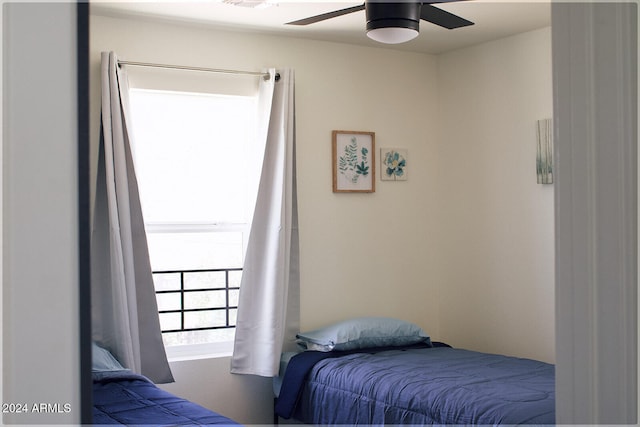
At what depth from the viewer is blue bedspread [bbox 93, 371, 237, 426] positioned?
295 cm

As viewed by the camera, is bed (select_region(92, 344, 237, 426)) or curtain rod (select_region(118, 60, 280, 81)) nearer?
bed (select_region(92, 344, 237, 426))

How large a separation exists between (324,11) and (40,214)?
3.40 metres

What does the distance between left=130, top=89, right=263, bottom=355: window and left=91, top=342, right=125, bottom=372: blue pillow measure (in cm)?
54

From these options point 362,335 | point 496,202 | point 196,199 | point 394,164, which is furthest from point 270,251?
point 496,202

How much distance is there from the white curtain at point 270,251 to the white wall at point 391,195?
0.17 meters

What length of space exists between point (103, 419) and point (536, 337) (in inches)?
104

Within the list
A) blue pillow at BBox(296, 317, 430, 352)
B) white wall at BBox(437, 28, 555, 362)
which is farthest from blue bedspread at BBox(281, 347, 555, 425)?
white wall at BBox(437, 28, 555, 362)

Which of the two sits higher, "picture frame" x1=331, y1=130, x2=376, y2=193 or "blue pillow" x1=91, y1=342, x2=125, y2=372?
"picture frame" x1=331, y1=130, x2=376, y2=193

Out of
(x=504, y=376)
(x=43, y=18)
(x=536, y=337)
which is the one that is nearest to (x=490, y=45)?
(x=536, y=337)

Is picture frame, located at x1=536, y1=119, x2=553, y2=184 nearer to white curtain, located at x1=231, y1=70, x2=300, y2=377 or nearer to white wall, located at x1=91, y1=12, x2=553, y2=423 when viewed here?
white wall, located at x1=91, y1=12, x2=553, y2=423

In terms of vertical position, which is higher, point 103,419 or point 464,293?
point 464,293

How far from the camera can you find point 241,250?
179 inches

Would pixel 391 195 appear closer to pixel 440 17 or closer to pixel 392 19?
pixel 440 17

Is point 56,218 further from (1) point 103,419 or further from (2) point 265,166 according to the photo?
(2) point 265,166
